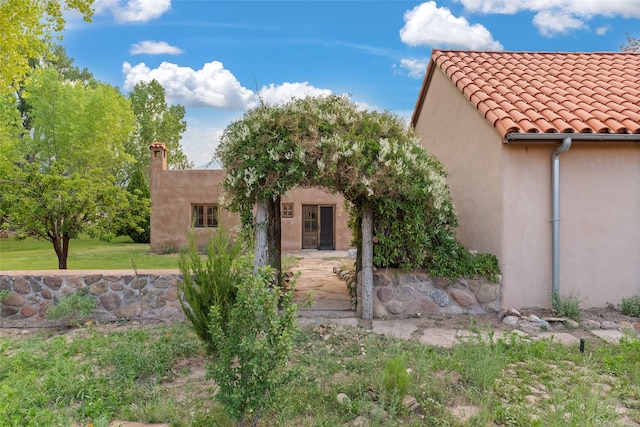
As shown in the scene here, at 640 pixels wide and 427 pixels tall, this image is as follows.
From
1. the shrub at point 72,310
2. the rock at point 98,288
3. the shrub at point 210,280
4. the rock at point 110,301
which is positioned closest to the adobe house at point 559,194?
the shrub at point 210,280

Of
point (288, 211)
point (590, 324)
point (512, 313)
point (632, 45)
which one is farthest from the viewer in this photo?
point (632, 45)

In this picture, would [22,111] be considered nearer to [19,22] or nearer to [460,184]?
[19,22]

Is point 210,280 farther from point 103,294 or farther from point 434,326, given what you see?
point 434,326

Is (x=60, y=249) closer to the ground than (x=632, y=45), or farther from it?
closer to the ground

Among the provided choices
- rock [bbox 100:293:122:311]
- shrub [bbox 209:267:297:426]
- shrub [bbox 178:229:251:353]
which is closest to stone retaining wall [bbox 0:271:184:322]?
rock [bbox 100:293:122:311]

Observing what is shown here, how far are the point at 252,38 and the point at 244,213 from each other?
15.7 feet

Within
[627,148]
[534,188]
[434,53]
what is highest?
[434,53]

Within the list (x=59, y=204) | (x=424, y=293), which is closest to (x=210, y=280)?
(x=424, y=293)

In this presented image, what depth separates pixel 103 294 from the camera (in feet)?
21.6

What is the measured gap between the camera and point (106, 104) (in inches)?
976

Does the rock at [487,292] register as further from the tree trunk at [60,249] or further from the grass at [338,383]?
the tree trunk at [60,249]

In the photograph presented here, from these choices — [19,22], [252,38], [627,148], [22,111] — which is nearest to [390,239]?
[627,148]

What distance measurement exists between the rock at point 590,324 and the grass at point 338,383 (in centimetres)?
86

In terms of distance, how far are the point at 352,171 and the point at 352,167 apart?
6 centimetres
